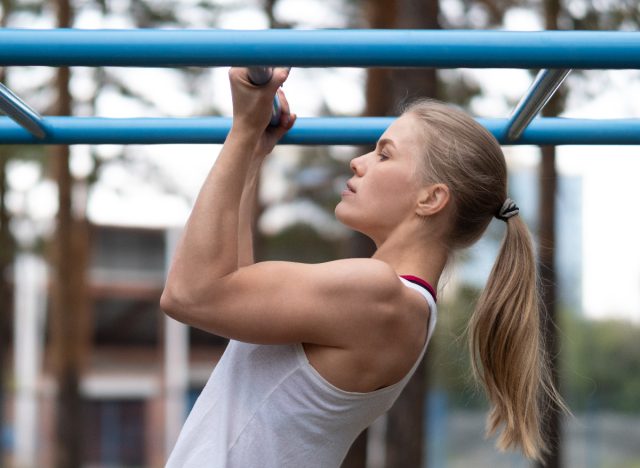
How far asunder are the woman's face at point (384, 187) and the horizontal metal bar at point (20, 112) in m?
0.54

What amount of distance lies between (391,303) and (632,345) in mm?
20468

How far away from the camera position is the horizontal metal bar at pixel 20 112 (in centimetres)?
166

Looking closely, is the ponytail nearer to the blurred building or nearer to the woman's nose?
the woman's nose

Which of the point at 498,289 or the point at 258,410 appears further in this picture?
the point at 498,289

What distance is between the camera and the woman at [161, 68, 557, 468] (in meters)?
1.43

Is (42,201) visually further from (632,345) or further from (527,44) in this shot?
(632,345)

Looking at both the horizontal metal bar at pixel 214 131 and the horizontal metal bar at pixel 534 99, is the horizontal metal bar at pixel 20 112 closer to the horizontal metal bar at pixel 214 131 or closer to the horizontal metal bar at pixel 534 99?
the horizontal metal bar at pixel 214 131

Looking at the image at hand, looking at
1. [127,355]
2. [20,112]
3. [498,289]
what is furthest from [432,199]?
[127,355]

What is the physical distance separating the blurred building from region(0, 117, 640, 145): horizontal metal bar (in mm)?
21137

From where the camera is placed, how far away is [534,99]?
1675 mm

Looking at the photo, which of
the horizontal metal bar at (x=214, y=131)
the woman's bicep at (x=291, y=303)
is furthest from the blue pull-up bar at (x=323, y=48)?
the horizontal metal bar at (x=214, y=131)

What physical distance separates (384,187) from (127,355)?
25661mm

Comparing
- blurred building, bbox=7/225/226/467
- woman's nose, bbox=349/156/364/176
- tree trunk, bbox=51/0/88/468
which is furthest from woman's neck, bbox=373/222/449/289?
blurred building, bbox=7/225/226/467

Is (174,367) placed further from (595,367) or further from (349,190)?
(349,190)
